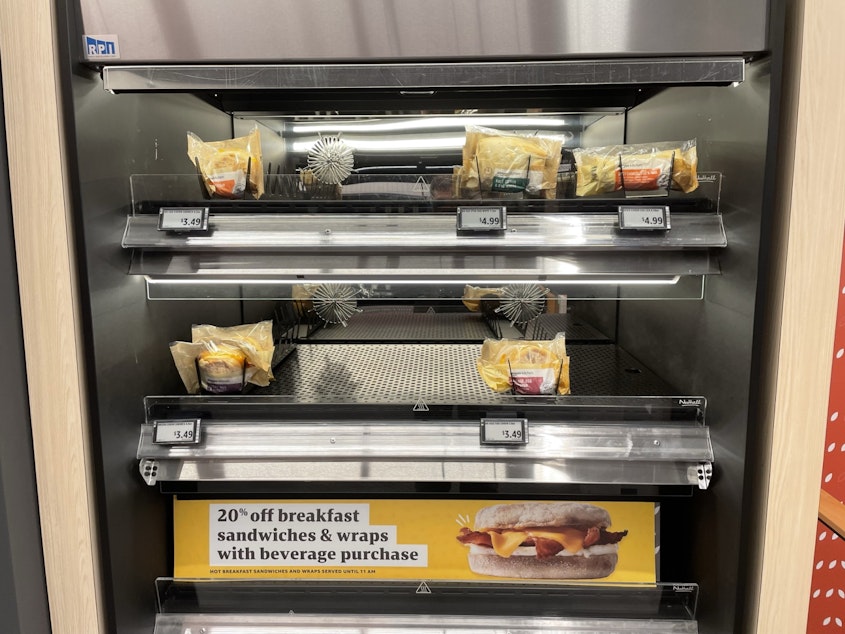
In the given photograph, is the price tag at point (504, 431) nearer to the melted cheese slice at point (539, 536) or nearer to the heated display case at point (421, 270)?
the heated display case at point (421, 270)

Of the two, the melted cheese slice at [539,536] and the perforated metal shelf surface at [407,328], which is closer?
the melted cheese slice at [539,536]

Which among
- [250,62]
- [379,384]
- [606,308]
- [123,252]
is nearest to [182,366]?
[123,252]

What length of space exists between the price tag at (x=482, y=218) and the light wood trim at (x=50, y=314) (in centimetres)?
76

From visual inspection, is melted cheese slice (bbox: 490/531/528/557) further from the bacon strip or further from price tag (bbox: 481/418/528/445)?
price tag (bbox: 481/418/528/445)

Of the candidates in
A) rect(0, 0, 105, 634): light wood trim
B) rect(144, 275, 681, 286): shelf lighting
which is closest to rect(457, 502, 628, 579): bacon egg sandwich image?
rect(144, 275, 681, 286): shelf lighting

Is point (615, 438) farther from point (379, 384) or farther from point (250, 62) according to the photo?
point (250, 62)

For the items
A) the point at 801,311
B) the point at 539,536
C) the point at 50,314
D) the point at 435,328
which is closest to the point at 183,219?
the point at 50,314

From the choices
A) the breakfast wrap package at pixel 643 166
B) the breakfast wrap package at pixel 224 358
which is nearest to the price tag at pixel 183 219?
the breakfast wrap package at pixel 224 358

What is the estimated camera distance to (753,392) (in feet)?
3.62

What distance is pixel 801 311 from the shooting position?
1.06 meters

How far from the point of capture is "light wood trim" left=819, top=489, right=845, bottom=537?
3.80 ft

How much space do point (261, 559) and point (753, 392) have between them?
1126 mm

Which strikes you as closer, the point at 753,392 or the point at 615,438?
the point at 753,392

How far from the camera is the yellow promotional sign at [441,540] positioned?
1.33 metres
